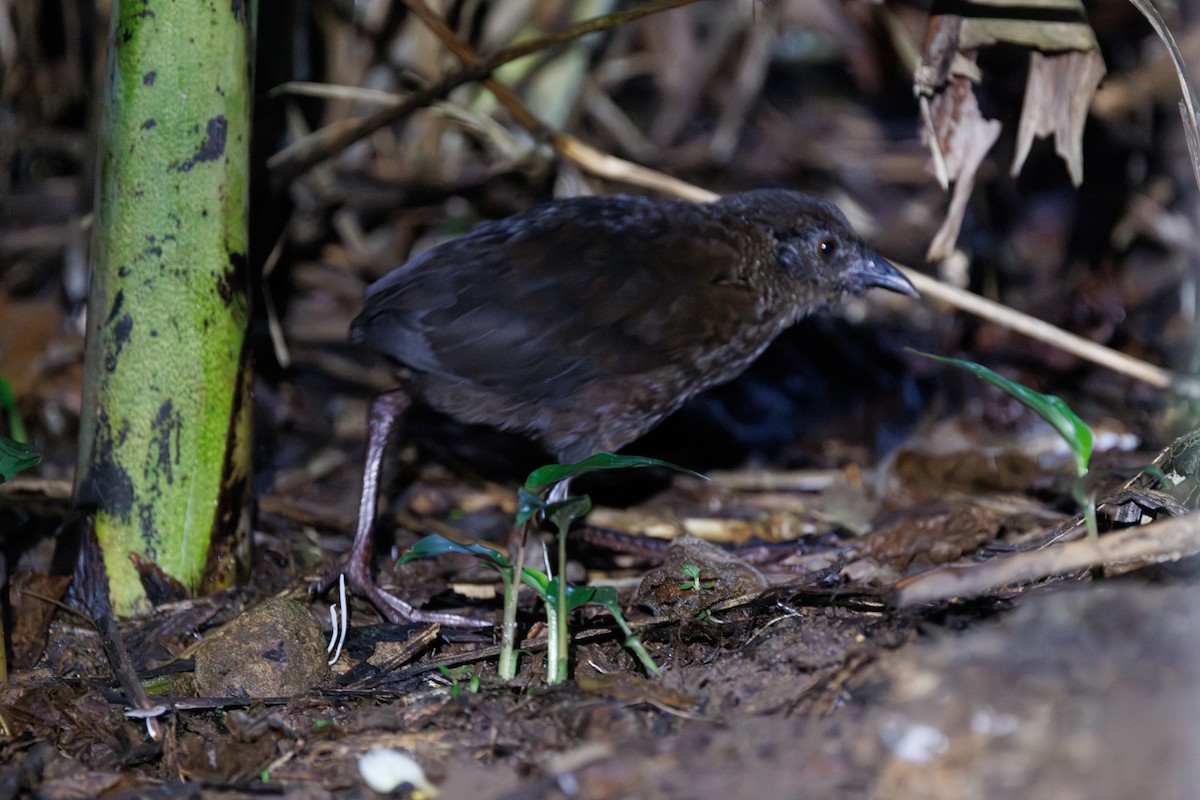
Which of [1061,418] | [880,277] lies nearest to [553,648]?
[1061,418]

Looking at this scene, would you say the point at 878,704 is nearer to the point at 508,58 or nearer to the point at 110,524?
the point at 110,524

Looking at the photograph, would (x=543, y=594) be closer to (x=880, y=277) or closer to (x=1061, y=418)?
(x=1061, y=418)

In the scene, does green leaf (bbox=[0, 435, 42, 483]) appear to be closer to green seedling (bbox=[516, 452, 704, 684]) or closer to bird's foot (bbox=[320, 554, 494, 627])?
bird's foot (bbox=[320, 554, 494, 627])

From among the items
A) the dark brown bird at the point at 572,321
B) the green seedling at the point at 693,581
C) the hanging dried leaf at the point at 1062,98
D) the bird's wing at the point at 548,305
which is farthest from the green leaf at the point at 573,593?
the hanging dried leaf at the point at 1062,98

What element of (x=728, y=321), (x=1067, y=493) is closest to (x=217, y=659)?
(x=728, y=321)

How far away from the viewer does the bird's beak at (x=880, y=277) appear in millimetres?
3752

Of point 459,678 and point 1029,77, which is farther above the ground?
point 1029,77

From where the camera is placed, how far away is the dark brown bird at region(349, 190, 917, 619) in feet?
10.5

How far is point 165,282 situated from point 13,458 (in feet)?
1.95

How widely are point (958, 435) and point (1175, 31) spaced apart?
1847mm

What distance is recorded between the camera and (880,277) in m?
3.78

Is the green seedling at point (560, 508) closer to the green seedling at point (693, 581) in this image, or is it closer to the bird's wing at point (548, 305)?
the green seedling at point (693, 581)

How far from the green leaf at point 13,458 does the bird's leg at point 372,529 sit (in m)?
0.95

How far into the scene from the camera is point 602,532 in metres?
3.55
